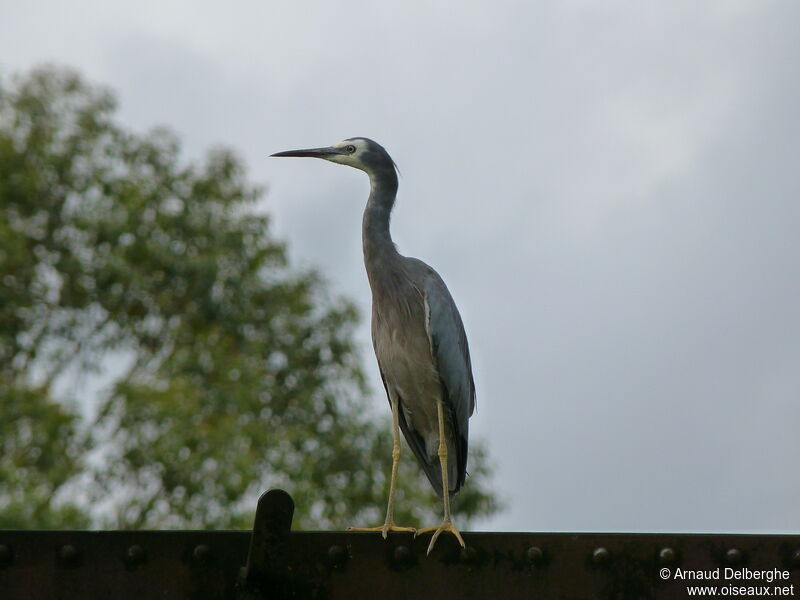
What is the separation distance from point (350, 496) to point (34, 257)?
21.8 feet

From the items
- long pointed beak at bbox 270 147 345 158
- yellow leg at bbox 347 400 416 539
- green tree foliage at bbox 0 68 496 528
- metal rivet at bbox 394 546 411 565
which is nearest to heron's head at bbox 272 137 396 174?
long pointed beak at bbox 270 147 345 158

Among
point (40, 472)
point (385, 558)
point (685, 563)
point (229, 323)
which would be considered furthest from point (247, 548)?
point (229, 323)

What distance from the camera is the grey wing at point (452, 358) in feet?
18.7

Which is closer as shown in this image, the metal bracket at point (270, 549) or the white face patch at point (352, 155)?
the metal bracket at point (270, 549)

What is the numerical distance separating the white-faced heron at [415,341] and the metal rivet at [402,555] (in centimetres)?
211

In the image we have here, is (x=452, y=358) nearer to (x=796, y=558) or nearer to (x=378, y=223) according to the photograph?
(x=378, y=223)

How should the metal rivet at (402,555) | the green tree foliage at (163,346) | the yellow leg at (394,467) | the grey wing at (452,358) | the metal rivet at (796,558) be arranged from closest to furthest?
the metal rivet at (796,558), the metal rivet at (402,555), the yellow leg at (394,467), the grey wing at (452,358), the green tree foliage at (163,346)

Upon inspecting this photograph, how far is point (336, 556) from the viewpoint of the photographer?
3432 millimetres

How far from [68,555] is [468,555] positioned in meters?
1.15

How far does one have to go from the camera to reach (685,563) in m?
3.40

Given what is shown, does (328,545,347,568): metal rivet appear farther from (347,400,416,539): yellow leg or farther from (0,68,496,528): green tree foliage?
(0,68,496,528): green tree foliage

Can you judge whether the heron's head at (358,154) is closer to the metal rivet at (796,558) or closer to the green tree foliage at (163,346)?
the metal rivet at (796,558)

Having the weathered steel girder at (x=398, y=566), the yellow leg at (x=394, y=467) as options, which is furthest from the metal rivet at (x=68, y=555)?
the yellow leg at (x=394, y=467)

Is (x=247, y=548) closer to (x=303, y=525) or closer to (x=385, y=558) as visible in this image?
(x=385, y=558)
